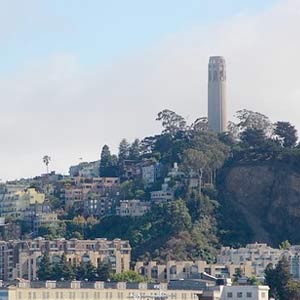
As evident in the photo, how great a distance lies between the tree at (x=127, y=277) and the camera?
14625 cm

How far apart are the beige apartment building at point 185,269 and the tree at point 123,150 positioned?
108 ft

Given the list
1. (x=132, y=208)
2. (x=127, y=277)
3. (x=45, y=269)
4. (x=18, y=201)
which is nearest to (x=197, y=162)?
(x=132, y=208)

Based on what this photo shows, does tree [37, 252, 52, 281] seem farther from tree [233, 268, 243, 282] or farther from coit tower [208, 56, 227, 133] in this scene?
coit tower [208, 56, 227, 133]

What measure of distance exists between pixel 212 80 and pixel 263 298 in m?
67.7

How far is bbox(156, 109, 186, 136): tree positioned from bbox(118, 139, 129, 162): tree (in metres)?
4.86

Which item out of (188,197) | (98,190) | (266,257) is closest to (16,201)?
(98,190)

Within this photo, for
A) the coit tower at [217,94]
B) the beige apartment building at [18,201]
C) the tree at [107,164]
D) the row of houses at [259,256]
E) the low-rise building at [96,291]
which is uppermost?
the coit tower at [217,94]

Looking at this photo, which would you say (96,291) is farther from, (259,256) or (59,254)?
(259,256)

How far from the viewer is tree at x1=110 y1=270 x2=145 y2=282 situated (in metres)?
146

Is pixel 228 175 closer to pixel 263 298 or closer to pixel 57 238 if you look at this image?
pixel 57 238

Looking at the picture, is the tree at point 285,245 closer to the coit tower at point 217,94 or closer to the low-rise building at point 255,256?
the low-rise building at point 255,256

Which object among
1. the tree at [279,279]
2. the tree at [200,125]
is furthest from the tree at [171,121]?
the tree at [279,279]

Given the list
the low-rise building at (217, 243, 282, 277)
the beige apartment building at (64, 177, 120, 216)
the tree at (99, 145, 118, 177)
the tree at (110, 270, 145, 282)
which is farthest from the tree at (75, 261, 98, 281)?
the tree at (99, 145, 118, 177)

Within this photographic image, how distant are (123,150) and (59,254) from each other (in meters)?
34.0
